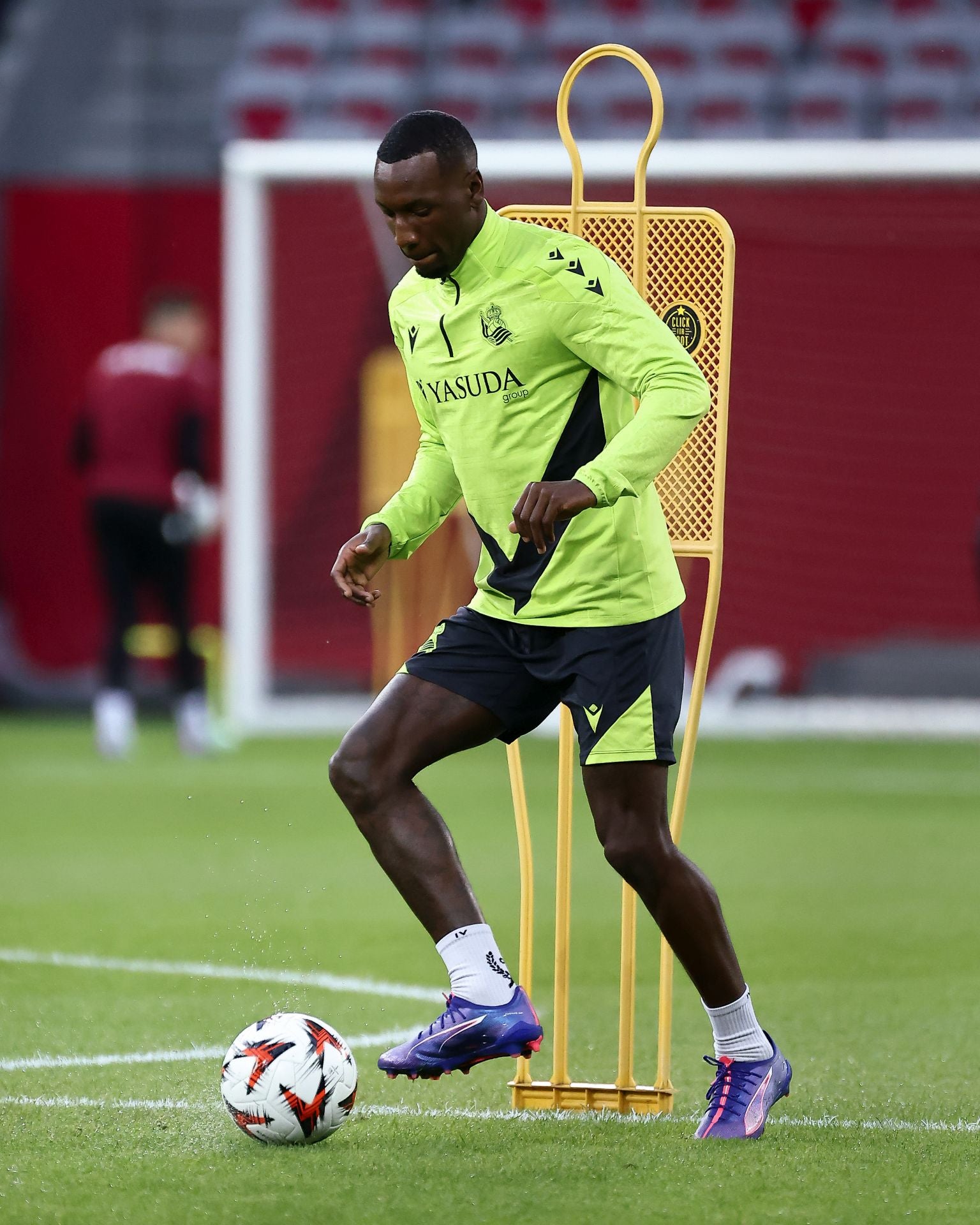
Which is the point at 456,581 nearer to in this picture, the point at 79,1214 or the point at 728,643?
the point at 728,643

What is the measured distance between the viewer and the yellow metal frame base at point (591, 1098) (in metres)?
4.37

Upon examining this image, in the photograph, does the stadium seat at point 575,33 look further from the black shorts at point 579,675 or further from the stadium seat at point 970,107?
the black shorts at point 579,675

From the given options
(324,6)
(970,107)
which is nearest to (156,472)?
(324,6)

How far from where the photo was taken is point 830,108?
15133 millimetres

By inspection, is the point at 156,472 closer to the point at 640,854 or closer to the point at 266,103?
the point at 266,103

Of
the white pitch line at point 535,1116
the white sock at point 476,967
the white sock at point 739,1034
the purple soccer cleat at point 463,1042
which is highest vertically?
the white sock at point 476,967

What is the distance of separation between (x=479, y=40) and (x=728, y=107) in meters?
2.07

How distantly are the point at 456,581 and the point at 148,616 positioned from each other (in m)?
2.96

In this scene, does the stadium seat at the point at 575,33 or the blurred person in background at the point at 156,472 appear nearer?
the blurred person in background at the point at 156,472

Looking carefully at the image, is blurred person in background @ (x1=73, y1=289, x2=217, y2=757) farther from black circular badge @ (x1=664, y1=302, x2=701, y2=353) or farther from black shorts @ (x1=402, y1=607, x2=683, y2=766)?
black shorts @ (x1=402, y1=607, x2=683, y2=766)

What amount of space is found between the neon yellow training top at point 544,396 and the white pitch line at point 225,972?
77.7 inches

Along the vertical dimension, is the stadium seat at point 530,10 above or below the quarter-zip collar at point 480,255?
above

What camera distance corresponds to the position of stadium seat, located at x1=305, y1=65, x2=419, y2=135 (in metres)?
15.8

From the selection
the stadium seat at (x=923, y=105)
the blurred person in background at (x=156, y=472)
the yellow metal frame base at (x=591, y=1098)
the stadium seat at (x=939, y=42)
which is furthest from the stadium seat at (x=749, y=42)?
the yellow metal frame base at (x=591, y=1098)
